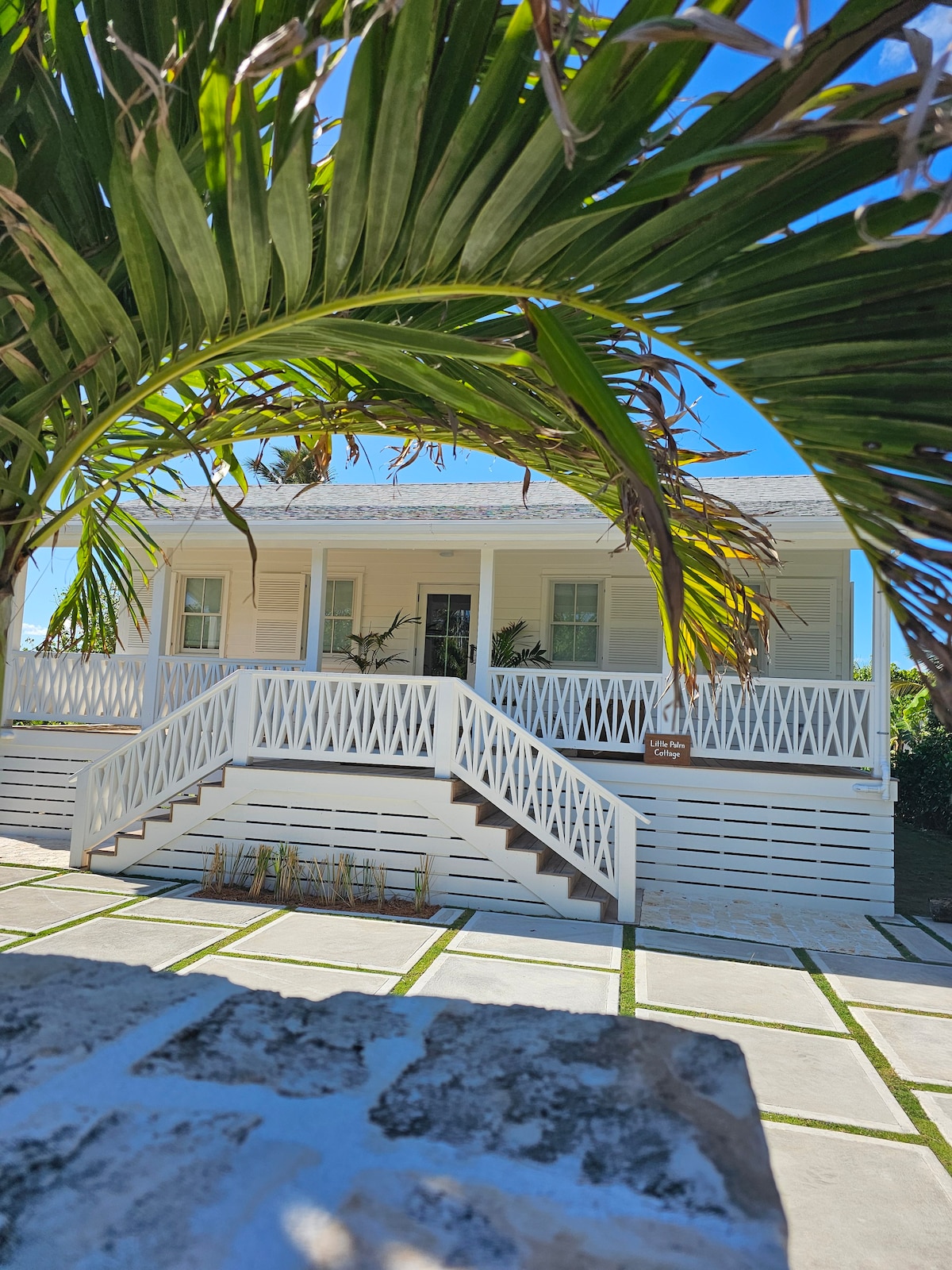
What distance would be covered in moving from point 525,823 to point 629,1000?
9.81 feet

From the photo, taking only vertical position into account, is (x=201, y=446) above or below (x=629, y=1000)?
above

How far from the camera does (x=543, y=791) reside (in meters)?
8.35

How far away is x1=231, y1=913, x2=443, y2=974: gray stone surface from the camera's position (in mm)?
6156

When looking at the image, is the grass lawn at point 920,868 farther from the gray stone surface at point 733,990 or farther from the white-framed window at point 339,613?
the white-framed window at point 339,613

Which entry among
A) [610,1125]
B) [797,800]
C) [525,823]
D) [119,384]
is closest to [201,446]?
[119,384]

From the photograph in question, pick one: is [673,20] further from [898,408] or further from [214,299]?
[214,299]

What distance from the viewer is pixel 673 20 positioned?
38.4 inches

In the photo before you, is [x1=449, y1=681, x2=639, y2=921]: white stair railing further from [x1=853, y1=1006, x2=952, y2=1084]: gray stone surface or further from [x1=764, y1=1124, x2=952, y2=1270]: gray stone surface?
[x1=764, y1=1124, x2=952, y2=1270]: gray stone surface

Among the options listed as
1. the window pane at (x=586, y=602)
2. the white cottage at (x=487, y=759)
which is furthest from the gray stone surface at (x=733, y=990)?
the window pane at (x=586, y=602)

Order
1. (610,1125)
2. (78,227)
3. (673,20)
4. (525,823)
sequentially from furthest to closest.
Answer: (525,823) → (78,227) → (610,1125) → (673,20)

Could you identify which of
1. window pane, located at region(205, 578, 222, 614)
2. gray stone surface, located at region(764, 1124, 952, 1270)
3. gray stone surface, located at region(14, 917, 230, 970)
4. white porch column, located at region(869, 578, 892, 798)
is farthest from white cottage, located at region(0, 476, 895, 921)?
gray stone surface, located at region(764, 1124, 952, 1270)

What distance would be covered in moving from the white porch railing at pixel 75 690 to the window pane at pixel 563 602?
6.18m

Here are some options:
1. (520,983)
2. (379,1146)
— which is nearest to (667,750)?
(520,983)

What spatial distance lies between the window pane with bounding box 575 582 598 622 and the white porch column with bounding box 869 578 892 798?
4.42 m
